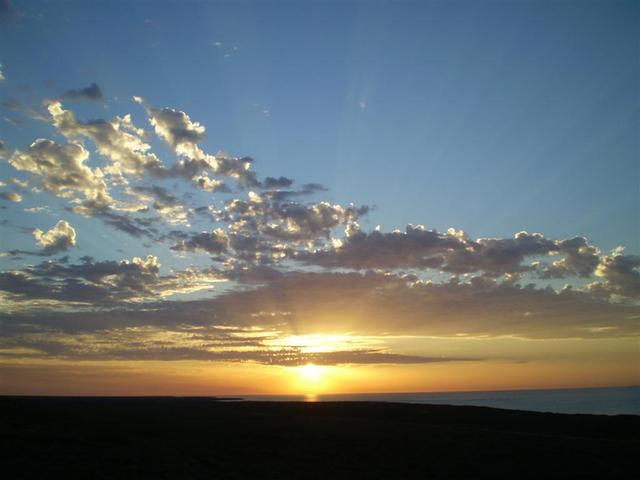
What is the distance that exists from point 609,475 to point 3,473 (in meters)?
22.0

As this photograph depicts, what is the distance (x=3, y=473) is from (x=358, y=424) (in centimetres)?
2623

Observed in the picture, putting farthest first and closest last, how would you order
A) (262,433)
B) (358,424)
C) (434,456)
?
(358,424) → (262,433) → (434,456)

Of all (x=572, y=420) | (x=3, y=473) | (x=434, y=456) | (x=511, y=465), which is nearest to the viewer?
(x=3, y=473)

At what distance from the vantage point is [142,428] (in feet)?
105

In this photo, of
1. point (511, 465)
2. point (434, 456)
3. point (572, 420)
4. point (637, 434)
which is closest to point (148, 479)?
point (434, 456)

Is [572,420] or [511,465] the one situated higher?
[572,420]

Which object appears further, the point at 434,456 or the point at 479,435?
the point at 479,435

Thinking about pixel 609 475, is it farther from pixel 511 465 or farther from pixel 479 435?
pixel 479 435

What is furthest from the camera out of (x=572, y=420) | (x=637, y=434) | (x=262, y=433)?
(x=572, y=420)

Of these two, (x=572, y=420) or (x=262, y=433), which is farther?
(x=572, y=420)

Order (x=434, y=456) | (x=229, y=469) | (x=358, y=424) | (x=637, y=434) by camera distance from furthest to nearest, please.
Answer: (x=358, y=424) < (x=637, y=434) < (x=434, y=456) < (x=229, y=469)

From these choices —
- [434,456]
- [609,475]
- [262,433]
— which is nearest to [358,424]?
[262,433]

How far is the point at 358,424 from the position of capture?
123 feet

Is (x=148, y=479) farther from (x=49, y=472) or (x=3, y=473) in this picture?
(x=3, y=473)
